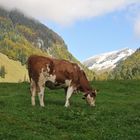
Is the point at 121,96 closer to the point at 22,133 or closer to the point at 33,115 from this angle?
the point at 33,115

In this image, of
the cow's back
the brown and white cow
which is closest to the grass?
the brown and white cow

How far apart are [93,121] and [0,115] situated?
5.44 m

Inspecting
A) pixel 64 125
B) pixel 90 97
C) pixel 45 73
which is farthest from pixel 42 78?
Result: pixel 64 125

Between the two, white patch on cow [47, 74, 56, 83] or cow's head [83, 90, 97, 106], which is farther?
cow's head [83, 90, 97, 106]

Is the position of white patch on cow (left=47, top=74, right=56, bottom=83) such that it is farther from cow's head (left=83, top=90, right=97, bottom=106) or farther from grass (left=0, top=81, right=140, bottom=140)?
cow's head (left=83, top=90, right=97, bottom=106)

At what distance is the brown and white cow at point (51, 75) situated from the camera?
1204 inches

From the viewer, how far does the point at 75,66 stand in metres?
32.7

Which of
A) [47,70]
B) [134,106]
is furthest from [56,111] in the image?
[134,106]

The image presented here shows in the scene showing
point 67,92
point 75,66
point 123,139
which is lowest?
point 123,139

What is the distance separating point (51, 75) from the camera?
1222 inches

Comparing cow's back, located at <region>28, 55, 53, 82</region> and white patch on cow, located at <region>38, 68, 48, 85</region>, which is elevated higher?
cow's back, located at <region>28, 55, 53, 82</region>

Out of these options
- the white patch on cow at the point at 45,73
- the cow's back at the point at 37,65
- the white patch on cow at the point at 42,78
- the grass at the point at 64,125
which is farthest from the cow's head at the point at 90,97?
the grass at the point at 64,125

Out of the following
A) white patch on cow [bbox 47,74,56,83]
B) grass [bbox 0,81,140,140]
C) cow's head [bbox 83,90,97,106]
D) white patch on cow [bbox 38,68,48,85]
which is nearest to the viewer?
grass [bbox 0,81,140,140]

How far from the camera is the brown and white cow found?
3059cm
